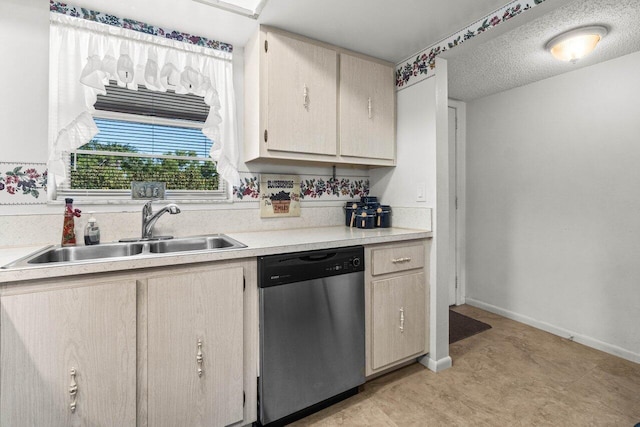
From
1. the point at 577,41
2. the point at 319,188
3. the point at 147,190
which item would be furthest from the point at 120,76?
the point at 577,41

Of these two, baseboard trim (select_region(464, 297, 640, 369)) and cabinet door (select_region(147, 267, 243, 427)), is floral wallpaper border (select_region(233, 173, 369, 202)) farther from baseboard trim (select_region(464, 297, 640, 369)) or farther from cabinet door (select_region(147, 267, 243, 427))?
baseboard trim (select_region(464, 297, 640, 369))

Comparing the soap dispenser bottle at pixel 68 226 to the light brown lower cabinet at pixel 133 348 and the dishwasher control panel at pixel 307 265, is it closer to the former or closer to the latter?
the light brown lower cabinet at pixel 133 348

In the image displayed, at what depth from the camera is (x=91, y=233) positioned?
1587mm

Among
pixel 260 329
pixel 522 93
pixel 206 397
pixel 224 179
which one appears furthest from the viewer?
pixel 522 93

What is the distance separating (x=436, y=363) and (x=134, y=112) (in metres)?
2.53

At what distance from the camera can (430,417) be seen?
1.60m

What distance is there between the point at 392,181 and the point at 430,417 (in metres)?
1.57

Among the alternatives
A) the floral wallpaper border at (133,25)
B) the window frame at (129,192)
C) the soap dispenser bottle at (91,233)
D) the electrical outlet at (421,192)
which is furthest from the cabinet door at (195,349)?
the floral wallpaper border at (133,25)

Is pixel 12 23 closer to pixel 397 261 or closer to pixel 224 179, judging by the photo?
pixel 224 179

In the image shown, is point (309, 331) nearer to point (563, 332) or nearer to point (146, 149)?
point (146, 149)

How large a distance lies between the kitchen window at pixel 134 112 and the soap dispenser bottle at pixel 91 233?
0.62ft

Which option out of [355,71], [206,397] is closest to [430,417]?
[206,397]

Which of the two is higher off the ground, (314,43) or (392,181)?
(314,43)

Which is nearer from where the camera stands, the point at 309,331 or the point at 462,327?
the point at 309,331
